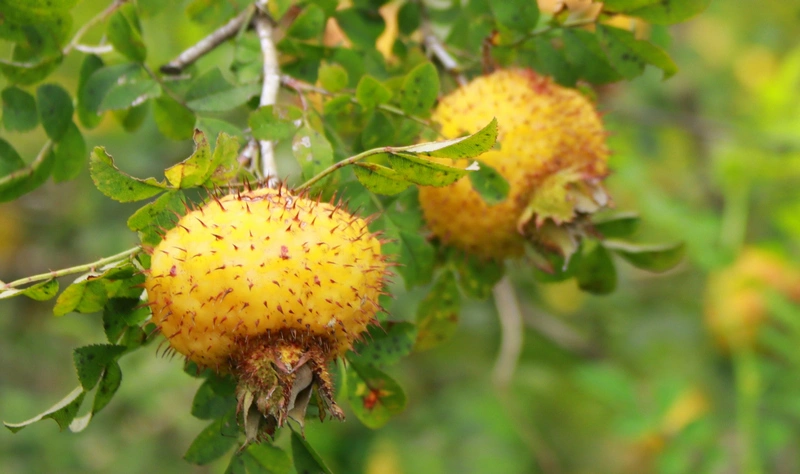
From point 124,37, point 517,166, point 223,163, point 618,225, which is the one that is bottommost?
point 618,225

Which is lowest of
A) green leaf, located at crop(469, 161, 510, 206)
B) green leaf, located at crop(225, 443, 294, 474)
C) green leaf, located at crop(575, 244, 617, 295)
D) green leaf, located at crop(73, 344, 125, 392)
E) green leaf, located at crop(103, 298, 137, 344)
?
green leaf, located at crop(575, 244, 617, 295)

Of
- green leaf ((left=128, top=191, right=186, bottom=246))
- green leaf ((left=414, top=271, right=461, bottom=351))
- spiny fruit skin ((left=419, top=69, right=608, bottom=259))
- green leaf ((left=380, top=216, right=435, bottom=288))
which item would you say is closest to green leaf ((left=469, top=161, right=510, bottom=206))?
spiny fruit skin ((left=419, top=69, right=608, bottom=259))

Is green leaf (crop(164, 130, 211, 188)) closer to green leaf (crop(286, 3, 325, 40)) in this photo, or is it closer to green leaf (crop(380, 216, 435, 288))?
green leaf (crop(380, 216, 435, 288))

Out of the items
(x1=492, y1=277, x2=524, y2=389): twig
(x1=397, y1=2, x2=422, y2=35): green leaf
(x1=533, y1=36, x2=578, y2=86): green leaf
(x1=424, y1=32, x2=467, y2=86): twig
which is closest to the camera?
(x1=533, y1=36, x2=578, y2=86): green leaf

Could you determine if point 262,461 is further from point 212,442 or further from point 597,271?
point 597,271

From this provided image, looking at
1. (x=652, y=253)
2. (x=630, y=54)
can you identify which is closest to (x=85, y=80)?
(x=630, y=54)

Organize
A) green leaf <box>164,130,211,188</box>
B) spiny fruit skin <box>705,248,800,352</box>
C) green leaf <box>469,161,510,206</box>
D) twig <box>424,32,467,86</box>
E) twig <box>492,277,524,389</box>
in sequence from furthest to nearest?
spiny fruit skin <box>705,248,800,352</box> < twig <box>492,277,524,389</box> < twig <box>424,32,467,86</box> < green leaf <box>469,161,510,206</box> < green leaf <box>164,130,211,188</box>
